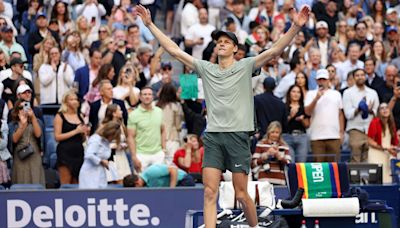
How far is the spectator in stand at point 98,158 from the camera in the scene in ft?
55.6

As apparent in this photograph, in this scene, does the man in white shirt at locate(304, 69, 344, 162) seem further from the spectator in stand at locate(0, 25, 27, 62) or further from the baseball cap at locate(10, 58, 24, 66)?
the spectator in stand at locate(0, 25, 27, 62)

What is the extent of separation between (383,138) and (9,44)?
19.5 ft

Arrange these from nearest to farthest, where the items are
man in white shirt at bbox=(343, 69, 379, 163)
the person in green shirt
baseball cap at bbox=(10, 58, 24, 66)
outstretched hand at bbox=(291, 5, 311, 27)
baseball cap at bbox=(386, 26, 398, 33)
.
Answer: outstretched hand at bbox=(291, 5, 311, 27), the person in green shirt, baseball cap at bbox=(10, 58, 24, 66), man in white shirt at bbox=(343, 69, 379, 163), baseball cap at bbox=(386, 26, 398, 33)

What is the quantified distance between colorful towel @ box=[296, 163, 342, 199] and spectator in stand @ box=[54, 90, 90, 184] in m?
4.85

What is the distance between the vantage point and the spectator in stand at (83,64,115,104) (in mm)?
19469

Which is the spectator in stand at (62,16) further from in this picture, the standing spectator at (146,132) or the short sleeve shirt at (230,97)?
the short sleeve shirt at (230,97)

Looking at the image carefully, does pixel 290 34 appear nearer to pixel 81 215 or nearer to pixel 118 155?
pixel 81 215

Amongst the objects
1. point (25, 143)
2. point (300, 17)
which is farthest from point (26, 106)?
point (300, 17)

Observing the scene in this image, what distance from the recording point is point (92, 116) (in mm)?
18844

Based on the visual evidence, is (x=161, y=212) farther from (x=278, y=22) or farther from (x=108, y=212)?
(x=278, y=22)

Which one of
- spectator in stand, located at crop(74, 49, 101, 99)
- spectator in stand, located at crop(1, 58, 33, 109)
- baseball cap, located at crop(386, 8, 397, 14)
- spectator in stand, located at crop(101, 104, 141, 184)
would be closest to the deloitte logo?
spectator in stand, located at crop(101, 104, 141, 184)

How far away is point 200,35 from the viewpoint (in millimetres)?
22391

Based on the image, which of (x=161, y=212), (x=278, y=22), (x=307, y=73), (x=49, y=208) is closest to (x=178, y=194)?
(x=161, y=212)

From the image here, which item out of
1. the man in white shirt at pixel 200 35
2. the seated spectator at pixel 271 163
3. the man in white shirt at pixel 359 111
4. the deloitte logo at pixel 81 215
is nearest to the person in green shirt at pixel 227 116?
the deloitte logo at pixel 81 215
